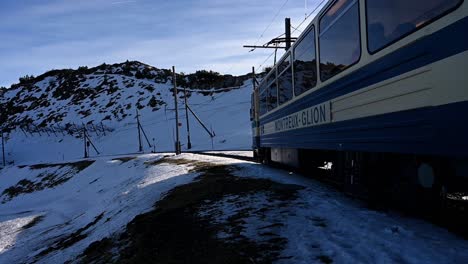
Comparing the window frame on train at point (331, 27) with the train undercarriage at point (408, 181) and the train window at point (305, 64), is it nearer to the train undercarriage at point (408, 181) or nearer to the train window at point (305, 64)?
the train window at point (305, 64)

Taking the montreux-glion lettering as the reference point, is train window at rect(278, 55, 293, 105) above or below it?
above

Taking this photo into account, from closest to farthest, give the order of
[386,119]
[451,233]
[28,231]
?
[451,233], [386,119], [28,231]

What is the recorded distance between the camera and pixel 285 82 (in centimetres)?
1142

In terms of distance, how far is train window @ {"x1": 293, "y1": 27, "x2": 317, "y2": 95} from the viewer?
8664 mm

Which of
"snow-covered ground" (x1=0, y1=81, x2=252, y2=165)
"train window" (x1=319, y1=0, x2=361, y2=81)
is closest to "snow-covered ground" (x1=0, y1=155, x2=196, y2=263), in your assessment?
"train window" (x1=319, y1=0, x2=361, y2=81)

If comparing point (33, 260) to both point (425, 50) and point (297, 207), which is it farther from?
point (425, 50)

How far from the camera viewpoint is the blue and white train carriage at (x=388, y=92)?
163 inches

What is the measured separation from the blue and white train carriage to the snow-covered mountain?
36686 mm

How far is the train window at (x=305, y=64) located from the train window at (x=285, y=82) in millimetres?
596

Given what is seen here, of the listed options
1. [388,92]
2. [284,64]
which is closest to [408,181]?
[388,92]

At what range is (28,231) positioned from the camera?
16.4m

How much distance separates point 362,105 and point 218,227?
286 centimetres

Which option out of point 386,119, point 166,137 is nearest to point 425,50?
point 386,119

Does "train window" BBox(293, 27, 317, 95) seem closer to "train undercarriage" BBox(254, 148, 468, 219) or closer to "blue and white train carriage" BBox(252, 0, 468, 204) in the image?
"blue and white train carriage" BBox(252, 0, 468, 204)
